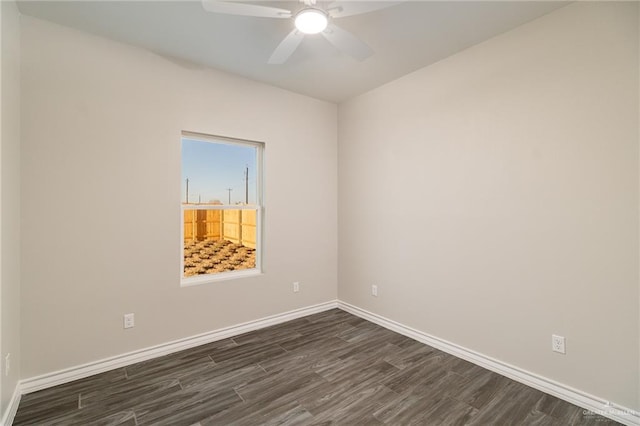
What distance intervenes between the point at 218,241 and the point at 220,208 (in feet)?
1.21

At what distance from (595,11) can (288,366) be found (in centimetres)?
340

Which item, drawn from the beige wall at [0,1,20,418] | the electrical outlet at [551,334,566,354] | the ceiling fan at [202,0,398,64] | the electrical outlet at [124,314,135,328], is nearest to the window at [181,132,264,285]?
the electrical outlet at [124,314,135,328]

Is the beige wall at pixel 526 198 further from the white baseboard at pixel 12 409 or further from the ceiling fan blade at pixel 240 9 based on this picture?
the white baseboard at pixel 12 409

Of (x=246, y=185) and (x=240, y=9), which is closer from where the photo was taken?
(x=240, y=9)

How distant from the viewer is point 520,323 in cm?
235

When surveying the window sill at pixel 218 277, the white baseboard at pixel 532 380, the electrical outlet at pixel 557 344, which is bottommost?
the white baseboard at pixel 532 380

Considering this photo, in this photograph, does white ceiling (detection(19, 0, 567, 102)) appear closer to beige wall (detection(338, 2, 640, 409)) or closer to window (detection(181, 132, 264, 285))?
beige wall (detection(338, 2, 640, 409))

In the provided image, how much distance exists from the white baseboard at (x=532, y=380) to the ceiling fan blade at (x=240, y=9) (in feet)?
9.77

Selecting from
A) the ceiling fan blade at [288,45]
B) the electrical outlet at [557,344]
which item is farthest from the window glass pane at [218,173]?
the electrical outlet at [557,344]

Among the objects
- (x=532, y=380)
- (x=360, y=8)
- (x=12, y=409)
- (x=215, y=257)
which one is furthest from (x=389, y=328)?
(x=12, y=409)

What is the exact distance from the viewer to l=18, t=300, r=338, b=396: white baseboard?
7.28 feet

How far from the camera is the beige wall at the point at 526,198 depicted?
191cm

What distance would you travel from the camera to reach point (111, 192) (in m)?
2.50

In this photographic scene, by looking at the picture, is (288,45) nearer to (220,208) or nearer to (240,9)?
(240,9)
